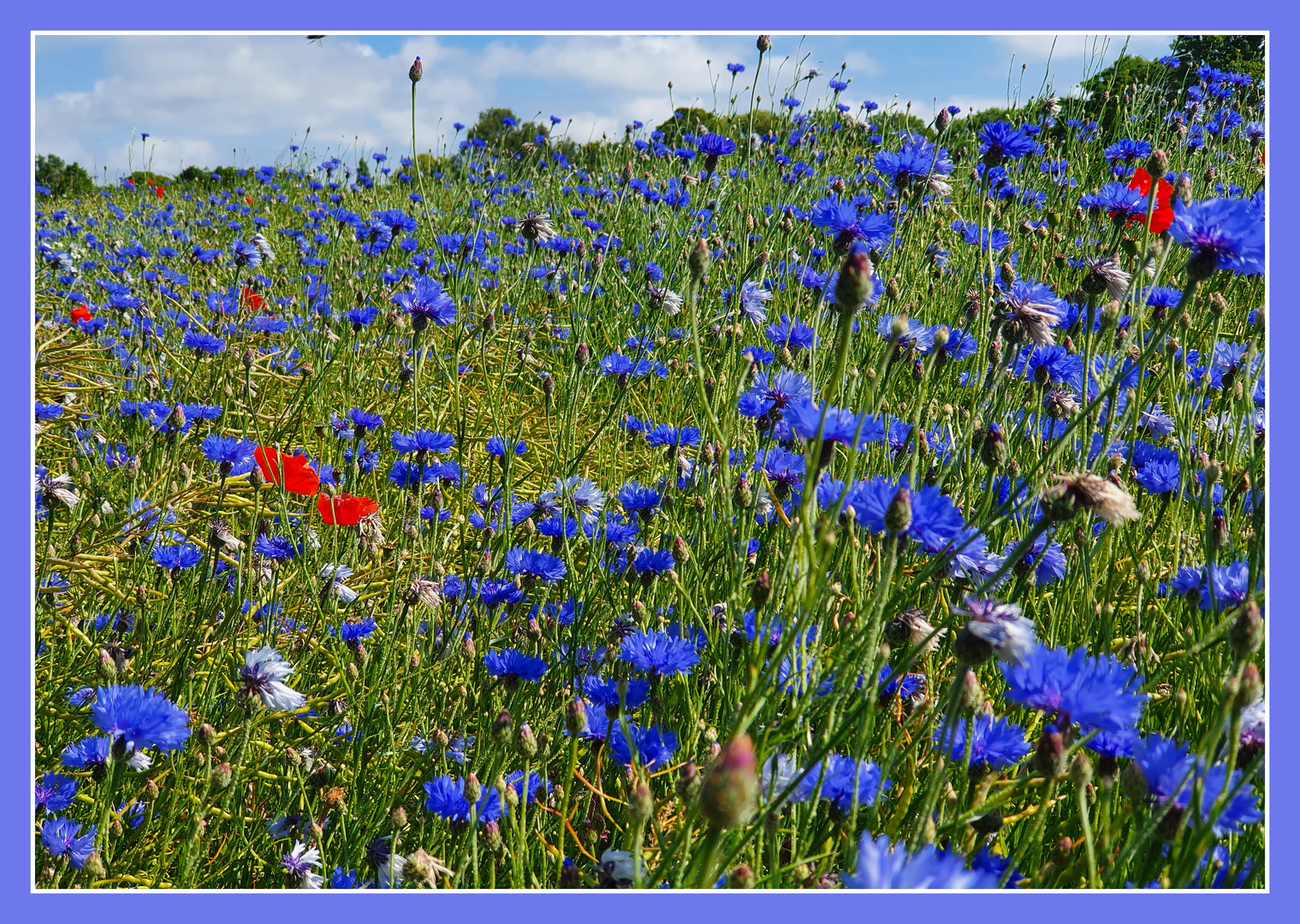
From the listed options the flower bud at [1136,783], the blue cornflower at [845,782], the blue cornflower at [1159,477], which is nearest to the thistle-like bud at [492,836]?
the blue cornflower at [845,782]

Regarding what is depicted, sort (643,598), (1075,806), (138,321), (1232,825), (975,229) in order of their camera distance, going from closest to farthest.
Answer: (1232,825) → (1075,806) → (643,598) → (975,229) → (138,321)

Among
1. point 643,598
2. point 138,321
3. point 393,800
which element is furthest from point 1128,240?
point 138,321

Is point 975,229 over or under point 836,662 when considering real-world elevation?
A: over

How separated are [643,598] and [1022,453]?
833mm

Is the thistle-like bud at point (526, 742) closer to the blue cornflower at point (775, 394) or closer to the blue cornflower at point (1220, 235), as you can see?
the blue cornflower at point (775, 394)

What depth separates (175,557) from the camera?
1.57 meters

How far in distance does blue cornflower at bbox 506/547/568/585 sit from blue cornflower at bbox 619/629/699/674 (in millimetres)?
331

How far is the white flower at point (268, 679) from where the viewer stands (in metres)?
1.17

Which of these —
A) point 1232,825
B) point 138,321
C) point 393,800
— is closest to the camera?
point 1232,825

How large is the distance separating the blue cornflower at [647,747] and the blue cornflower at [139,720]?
53 centimetres

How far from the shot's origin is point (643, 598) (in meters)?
1.58

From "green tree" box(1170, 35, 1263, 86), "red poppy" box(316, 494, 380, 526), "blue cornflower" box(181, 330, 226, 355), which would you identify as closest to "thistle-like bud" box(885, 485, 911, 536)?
"red poppy" box(316, 494, 380, 526)

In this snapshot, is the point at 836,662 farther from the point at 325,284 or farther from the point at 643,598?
the point at 325,284

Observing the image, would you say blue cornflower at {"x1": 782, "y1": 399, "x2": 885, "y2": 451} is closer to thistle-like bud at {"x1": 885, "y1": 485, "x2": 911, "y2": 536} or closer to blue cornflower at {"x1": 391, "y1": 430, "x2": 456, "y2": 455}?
thistle-like bud at {"x1": 885, "y1": 485, "x2": 911, "y2": 536}
